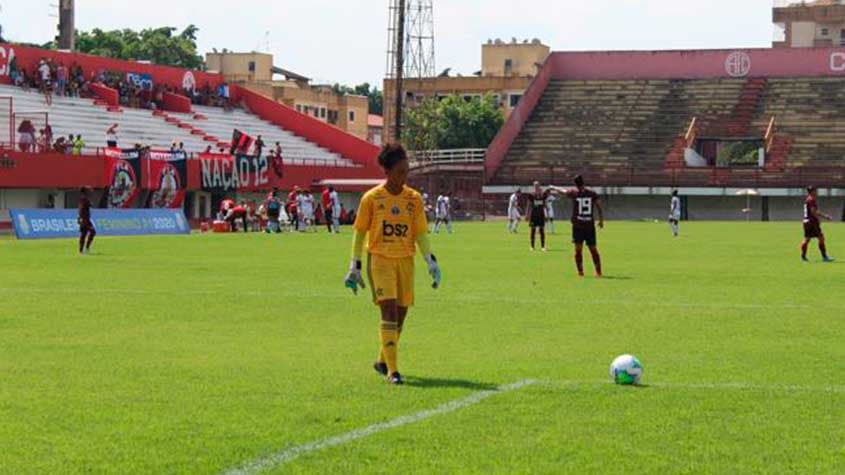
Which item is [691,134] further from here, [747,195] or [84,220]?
[84,220]

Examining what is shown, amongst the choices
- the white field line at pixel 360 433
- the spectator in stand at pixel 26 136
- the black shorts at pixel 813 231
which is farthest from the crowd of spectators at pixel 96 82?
the white field line at pixel 360 433

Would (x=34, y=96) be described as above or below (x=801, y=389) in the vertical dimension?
above

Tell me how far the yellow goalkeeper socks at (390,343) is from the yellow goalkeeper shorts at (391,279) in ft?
0.74

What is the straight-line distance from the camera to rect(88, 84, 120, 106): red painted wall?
3000 inches

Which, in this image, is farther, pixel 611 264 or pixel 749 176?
pixel 749 176

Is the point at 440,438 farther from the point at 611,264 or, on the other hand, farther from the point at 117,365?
the point at 611,264

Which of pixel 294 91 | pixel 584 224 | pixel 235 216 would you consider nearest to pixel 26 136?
pixel 235 216

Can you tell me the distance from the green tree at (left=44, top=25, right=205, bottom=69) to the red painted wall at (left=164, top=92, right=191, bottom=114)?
188ft

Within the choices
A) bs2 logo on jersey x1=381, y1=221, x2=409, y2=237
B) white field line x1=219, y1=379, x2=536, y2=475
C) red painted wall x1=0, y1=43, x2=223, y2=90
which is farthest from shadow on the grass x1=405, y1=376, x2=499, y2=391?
red painted wall x1=0, y1=43, x2=223, y2=90

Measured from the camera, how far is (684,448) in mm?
9500

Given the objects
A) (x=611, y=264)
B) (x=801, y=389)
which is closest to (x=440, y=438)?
(x=801, y=389)

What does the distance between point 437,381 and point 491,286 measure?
13.3 metres

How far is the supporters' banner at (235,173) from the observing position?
70.4 metres

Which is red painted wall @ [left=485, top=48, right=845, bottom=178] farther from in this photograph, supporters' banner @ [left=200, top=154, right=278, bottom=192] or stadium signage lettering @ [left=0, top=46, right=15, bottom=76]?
stadium signage lettering @ [left=0, top=46, right=15, bottom=76]
